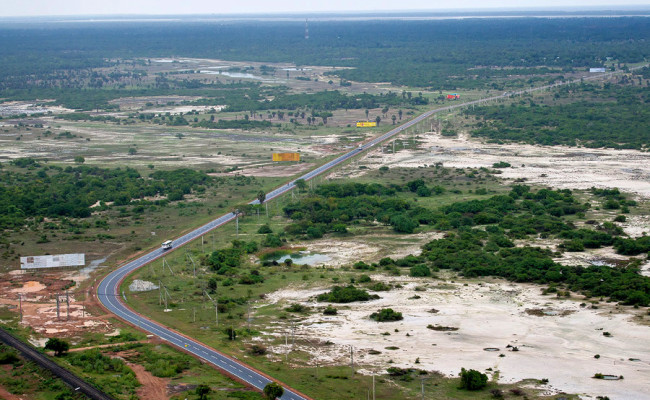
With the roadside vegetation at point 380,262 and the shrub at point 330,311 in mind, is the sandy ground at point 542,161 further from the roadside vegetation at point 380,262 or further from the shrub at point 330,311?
the shrub at point 330,311

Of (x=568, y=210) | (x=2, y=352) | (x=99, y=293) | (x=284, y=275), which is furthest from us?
(x=568, y=210)

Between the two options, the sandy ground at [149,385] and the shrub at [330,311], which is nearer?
the sandy ground at [149,385]

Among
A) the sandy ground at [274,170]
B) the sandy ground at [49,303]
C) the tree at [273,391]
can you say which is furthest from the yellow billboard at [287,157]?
the tree at [273,391]

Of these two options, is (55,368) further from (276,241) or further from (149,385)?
(276,241)

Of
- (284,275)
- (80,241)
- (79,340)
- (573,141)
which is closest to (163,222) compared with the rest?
(80,241)

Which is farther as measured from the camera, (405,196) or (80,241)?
(405,196)

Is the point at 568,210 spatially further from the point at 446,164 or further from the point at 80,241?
the point at 80,241

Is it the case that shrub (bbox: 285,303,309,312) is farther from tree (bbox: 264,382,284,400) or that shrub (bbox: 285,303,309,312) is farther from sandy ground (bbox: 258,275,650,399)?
tree (bbox: 264,382,284,400)
